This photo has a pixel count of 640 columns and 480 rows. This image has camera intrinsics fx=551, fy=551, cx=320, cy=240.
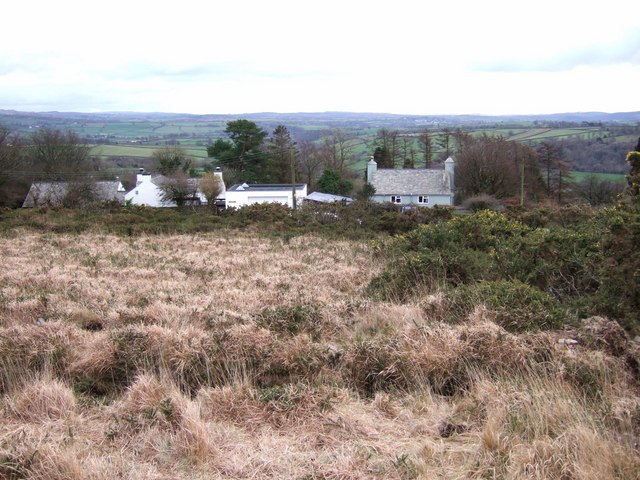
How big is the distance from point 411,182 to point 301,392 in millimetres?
46978

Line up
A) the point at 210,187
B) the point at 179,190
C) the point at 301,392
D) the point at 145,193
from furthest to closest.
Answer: the point at 145,193, the point at 179,190, the point at 210,187, the point at 301,392

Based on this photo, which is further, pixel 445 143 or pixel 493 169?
pixel 445 143

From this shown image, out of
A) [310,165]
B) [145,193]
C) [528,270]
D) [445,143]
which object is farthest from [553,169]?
[528,270]

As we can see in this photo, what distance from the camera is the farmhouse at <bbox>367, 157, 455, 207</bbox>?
48.5 m

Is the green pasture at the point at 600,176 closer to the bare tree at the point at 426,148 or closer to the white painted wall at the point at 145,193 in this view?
the bare tree at the point at 426,148

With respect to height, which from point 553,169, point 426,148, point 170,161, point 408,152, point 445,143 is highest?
point 445,143

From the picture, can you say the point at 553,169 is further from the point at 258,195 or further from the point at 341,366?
the point at 341,366

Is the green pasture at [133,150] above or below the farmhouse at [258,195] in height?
above

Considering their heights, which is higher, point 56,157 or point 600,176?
point 56,157

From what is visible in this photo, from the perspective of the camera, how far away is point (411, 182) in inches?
1977

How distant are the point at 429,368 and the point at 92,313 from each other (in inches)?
170

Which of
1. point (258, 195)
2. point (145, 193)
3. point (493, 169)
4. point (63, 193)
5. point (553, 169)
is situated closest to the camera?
point (63, 193)

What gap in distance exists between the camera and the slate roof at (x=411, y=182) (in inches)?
1923

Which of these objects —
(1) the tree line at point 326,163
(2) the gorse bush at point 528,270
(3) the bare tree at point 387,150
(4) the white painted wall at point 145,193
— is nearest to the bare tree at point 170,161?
(1) the tree line at point 326,163
